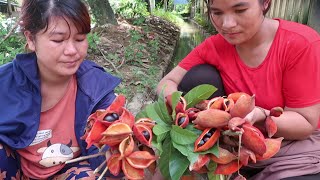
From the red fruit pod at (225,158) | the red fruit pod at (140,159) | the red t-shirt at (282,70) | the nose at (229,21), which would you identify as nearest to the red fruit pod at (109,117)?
the red fruit pod at (140,159)

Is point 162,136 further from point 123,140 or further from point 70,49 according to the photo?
point 70,49

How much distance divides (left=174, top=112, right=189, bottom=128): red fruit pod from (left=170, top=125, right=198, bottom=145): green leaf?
0.03m

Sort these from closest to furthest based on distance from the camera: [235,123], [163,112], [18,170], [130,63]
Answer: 1. [235,123]
2. [163,112]
3. [18,170]
4. [130,63]

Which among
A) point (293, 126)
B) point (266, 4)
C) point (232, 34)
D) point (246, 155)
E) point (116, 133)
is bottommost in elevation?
point (293, 126)

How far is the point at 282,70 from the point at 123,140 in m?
0.86

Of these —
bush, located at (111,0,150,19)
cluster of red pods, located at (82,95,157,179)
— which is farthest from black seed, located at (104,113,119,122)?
bush, located at (111,0,150,19)

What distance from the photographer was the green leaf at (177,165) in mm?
1155

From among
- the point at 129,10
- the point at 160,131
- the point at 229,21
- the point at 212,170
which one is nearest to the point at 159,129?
the point at 160,131

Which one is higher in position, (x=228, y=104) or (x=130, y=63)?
(x=228, y=104)

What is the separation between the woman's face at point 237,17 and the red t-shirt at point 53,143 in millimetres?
782

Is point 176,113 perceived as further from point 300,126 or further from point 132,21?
point 132,21

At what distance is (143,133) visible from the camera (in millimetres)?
1155

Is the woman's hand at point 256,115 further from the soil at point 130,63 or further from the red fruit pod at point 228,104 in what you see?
the soil at point 130,63

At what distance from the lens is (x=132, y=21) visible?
26.2ft
